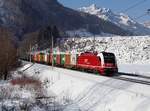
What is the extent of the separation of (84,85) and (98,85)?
7.80 ft

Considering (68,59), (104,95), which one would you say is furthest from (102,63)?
(68,59)

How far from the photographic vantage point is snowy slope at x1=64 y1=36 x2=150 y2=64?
9121 centimetres

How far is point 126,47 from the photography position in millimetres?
106062

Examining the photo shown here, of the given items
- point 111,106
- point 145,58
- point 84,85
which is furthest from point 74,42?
point 111,106

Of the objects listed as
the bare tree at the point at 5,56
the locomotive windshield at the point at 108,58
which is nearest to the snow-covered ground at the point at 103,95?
the locomotive windshield at the point at 108,58

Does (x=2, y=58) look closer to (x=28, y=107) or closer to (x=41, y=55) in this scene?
(x=28, y=107)

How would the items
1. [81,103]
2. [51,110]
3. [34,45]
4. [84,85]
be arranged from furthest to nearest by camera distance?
[34,45] < [84,85] < [81,103] < [51,110]

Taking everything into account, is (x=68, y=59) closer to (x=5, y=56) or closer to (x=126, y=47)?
(x=5, y=56)

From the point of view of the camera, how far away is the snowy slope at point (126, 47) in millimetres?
91213

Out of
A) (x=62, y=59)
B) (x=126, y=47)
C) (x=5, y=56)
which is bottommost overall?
(x=62, y=59)

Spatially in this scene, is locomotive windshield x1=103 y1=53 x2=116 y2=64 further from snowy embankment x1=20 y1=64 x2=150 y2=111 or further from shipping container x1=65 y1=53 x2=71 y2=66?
shipping container x1=65 y1=53 x2=71 y2=66

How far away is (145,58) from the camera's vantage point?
89688mm

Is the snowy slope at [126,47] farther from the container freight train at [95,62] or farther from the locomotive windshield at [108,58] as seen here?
the locomotive windshield at [108,58]

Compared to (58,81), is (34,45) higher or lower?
higher
